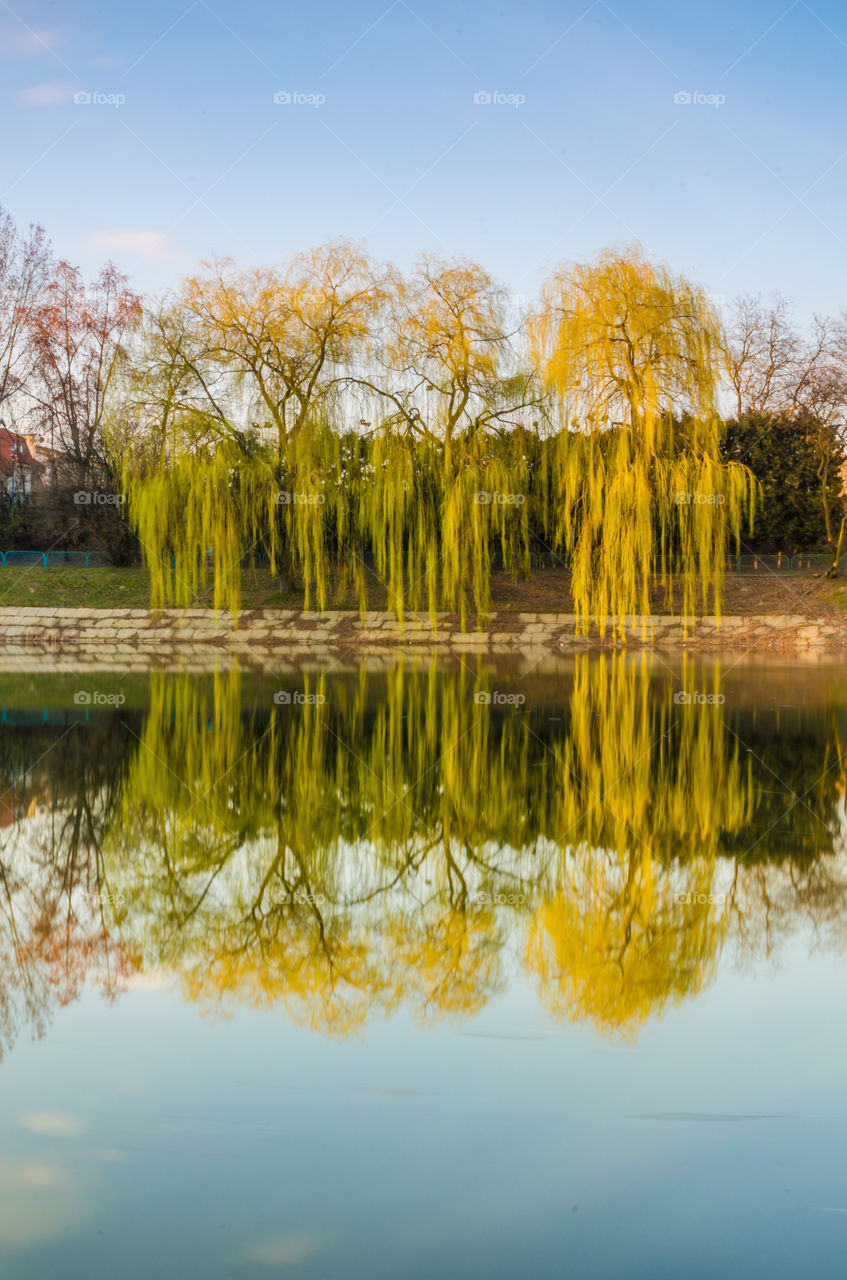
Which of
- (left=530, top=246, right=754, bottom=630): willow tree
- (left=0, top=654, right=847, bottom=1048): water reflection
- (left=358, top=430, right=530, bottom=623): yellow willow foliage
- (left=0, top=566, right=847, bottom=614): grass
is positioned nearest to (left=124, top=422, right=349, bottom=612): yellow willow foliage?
(left=358, top=430, right=530, bottom=623): yellow willow foliage

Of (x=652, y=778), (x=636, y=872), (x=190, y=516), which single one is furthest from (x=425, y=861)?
(x=190, y=516)

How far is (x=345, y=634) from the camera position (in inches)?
1037

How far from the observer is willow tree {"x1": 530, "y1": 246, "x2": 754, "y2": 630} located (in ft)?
74.6

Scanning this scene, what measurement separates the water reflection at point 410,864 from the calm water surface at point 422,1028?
0.07 ft

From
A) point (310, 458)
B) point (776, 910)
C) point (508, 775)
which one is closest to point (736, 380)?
point (310, 458)

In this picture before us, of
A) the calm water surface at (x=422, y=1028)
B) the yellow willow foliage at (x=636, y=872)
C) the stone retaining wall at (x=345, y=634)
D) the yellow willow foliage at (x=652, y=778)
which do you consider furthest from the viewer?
the stone retaining wall at (x=345, y=634)

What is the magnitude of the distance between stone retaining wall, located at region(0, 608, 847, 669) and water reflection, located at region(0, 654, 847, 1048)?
552 inches

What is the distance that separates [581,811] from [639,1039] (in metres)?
3.15

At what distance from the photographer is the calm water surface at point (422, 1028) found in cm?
225

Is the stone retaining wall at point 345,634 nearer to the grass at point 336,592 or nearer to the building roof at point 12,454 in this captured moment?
the grass at point 336,592

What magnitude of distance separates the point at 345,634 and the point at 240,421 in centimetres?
606

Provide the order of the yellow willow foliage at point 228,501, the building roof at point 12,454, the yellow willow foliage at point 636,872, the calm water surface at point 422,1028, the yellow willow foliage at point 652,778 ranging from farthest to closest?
the building roof at point 12,454 → the yellow willow foliage at point 228,501 → the yellow willow foliage at point 652,778 → the yellow willow foliage at point 636,872 → the calm water surface at point 422,1028

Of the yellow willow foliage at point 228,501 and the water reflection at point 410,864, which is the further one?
the yellow willow foliage at point 228,501

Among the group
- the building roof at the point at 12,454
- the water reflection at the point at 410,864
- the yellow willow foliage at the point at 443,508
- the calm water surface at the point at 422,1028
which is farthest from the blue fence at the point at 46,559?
the calm water surface at the point at 422,1028
